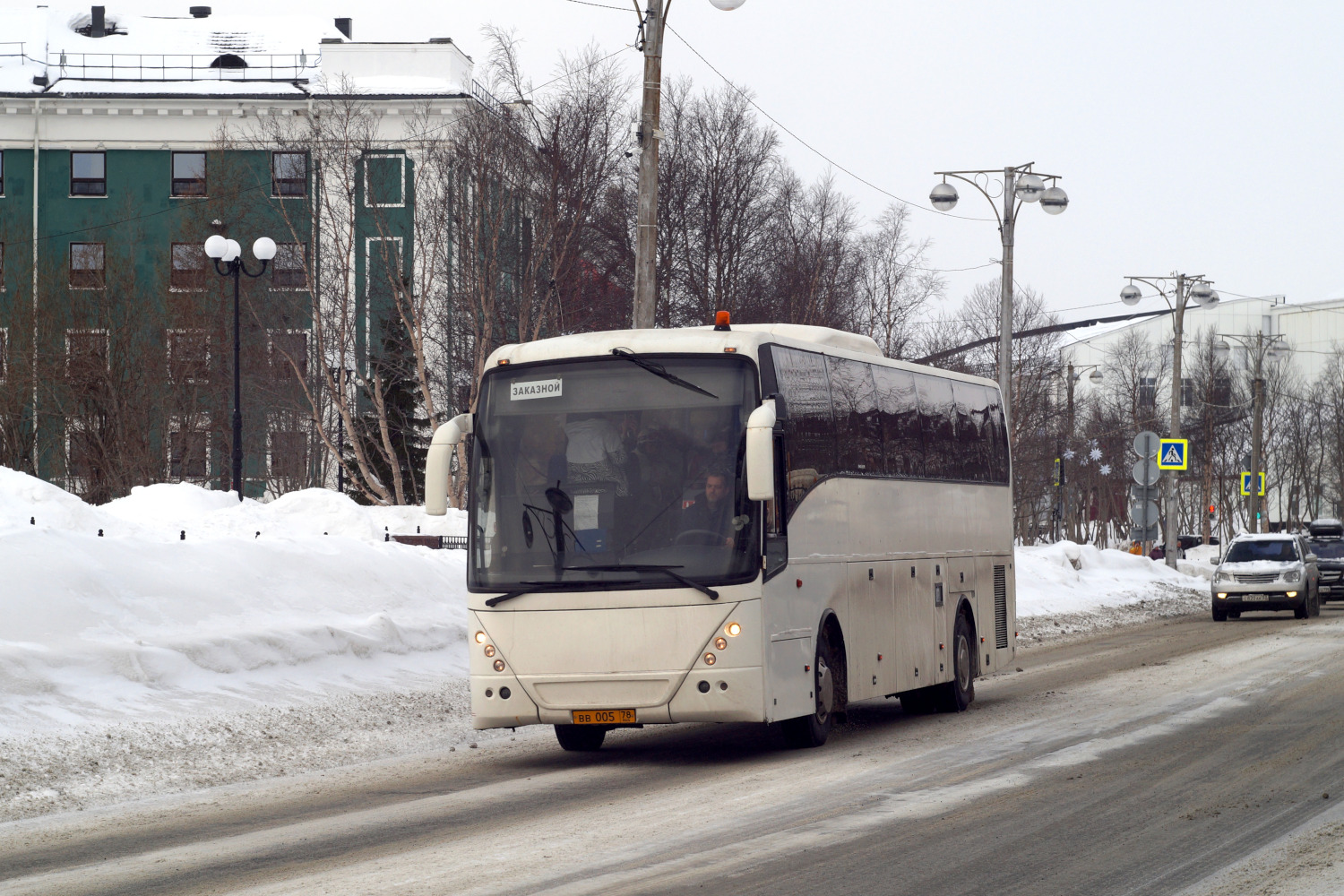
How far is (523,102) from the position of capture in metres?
36.3

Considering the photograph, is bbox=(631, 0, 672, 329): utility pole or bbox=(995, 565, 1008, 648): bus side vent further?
bbox=(631, 0, 672, 329): utility pole

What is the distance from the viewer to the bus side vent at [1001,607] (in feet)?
63.2

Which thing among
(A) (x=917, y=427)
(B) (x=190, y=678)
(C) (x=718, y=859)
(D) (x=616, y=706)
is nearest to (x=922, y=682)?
(A) (x=917, y=427)

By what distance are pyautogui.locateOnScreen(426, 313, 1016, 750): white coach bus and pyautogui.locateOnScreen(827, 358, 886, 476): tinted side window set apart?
0.29 m

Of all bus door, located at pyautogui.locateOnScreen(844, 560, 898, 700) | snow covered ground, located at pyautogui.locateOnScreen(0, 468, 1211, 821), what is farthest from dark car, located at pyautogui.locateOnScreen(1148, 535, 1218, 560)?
bus door, located at pyautogui.locateOnScreen(844, 560, 898, 700)

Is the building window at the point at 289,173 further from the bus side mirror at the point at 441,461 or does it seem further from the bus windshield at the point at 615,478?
the bus windshield at the point at 615,478

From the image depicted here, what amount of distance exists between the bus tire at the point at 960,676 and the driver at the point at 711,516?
17.8ft

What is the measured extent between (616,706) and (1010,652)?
8.27 metres

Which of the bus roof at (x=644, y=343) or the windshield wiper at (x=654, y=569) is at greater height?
the bus roof at (x=644, y=343)

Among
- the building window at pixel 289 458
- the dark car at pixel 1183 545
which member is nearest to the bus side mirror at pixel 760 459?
the building window at pixel 289 458

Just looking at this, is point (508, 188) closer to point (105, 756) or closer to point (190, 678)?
point (190, 678)

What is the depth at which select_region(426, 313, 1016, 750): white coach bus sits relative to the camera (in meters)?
12.4

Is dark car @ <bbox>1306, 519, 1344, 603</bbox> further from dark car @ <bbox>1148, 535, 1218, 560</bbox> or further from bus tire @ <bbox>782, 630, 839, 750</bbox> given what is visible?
bus tire @ <bbox>782, 630, 839, 750</bbox>

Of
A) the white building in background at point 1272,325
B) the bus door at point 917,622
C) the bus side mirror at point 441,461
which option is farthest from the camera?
the white building in background at point 1272,325
